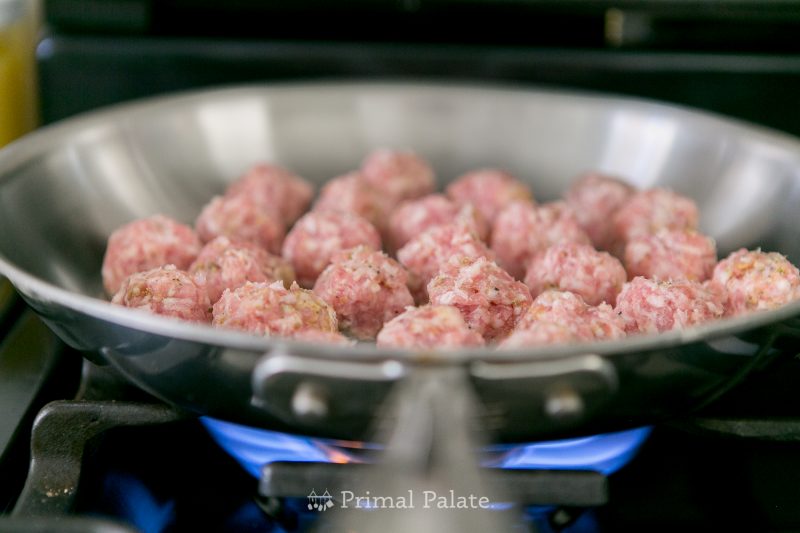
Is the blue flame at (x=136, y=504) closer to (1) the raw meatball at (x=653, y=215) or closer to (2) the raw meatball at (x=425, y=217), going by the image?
(2) the raw meatball at (x=425, y=217)

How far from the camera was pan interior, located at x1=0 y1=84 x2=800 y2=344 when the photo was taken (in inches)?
48.1

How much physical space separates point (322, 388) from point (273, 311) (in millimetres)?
209

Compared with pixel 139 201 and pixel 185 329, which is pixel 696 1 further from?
pixel 185 329

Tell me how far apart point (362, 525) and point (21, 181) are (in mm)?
673

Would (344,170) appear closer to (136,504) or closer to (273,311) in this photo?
(273,311)

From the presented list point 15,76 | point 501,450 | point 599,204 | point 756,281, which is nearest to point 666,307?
point 756,281

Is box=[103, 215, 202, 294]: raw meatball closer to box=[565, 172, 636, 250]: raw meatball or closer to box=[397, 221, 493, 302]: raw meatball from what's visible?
box=[397, 221, 493, 302]: raw meatball

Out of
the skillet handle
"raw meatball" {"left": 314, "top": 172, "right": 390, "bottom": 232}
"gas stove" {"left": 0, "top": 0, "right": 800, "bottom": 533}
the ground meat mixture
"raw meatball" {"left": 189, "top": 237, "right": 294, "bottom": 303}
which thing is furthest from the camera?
"raw meatball" {"left": 314, "top": 172, "right": 390, "bottom": 232}

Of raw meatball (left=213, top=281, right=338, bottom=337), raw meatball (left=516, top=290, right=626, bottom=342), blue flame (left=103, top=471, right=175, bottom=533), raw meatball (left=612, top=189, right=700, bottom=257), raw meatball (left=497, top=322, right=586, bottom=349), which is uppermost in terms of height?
raw meatball (left=213, top=281, right=338, bottom=337)

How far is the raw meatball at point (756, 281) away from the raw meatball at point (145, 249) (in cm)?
68

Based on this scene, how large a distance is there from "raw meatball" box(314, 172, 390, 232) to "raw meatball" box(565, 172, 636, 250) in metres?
0.29

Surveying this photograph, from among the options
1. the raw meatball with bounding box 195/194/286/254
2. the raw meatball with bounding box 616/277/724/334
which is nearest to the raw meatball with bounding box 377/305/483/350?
the raw meatball with bounding box 616/277/724/334

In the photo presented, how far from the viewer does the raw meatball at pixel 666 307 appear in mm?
986

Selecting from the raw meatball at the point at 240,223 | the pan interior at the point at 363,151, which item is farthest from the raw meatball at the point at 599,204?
the raw meatball at the point at 240,223
